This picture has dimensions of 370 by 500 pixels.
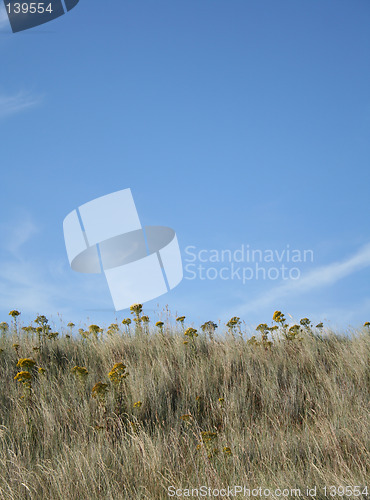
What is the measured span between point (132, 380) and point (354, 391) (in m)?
2.72

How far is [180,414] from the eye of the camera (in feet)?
15.7

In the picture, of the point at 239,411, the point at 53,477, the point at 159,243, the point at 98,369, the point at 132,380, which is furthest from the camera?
the point at 159,243

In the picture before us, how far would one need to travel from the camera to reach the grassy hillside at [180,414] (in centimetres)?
332

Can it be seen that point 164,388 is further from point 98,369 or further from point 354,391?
point 354,391

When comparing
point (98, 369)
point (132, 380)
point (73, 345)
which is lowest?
point (132, 380)

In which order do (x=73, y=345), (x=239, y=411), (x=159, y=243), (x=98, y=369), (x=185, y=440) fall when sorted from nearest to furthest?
(x=185, y=440) → (x=239, y=411) → (x=98, y=369) → (x=73, y=345) → (x=159, y=243)

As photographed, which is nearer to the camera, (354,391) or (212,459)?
(212,459)

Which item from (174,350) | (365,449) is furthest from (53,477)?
(174,350)

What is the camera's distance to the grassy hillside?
10.9 feet

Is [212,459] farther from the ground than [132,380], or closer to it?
closer to it

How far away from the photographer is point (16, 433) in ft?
14.1

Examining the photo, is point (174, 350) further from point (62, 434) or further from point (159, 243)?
point (159, 243)

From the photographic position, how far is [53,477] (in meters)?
3.29

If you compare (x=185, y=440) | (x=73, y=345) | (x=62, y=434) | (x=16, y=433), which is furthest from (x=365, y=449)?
(x=73, y=345)
